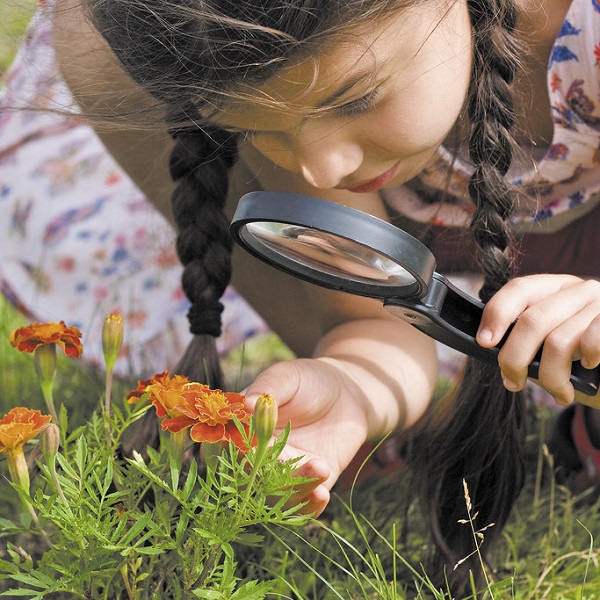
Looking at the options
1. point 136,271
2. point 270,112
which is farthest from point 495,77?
point 136,271

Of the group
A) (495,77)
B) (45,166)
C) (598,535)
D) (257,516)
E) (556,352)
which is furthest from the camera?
(45,166)

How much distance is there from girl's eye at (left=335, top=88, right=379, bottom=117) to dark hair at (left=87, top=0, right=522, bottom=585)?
0.25 feet

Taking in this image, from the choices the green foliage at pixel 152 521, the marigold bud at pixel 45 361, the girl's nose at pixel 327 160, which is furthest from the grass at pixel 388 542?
the girl's nose at pixel 327 160

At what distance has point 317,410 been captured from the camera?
0.99 metres

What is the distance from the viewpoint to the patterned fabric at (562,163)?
4.11ft

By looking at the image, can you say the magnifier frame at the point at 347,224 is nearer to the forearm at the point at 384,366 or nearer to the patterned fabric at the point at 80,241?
the forearm at the point at 384,366

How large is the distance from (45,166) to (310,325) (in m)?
0.78

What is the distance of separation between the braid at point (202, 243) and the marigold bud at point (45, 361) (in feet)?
1.04

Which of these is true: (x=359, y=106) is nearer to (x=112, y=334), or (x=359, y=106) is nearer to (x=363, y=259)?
(x=363, y=259)

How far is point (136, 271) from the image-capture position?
194 cm

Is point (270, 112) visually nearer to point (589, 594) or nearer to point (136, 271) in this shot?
point (589, 594)

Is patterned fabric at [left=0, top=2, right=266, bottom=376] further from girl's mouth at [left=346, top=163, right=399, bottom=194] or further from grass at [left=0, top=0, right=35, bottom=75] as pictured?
girl's mouth at [left=346, top=163, right=399, bottom=194]

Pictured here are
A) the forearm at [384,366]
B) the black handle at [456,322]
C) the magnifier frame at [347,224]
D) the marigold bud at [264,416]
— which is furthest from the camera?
the forearm at [384,366]

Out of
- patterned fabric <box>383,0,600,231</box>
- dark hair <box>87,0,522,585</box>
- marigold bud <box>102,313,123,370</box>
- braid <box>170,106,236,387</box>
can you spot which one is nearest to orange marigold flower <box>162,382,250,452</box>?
marigold bud <box>102,313,123,370</box>
